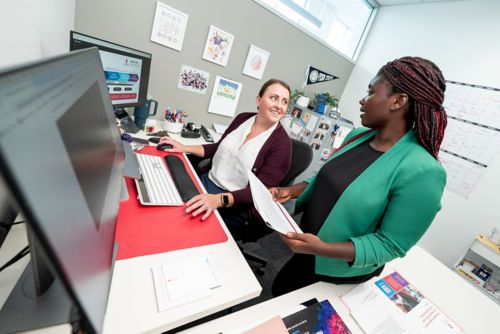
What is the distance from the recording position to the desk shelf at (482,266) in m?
1.97

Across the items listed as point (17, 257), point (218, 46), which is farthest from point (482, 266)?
point (17, 257)

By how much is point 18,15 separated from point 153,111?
109 centimetres

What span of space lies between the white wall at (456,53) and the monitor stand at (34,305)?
10.0ft

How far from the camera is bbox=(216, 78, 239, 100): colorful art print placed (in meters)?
1.96

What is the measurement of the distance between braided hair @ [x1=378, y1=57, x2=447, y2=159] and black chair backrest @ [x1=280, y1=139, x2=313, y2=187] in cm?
66

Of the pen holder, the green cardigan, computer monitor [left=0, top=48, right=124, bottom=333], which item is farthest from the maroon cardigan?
computer monitor [left=0, top=48, right=124, bottom=333]

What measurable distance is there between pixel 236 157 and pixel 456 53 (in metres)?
2.58

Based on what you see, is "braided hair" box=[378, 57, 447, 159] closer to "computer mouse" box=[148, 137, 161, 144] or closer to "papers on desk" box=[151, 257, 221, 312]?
"papers on desk" box=[151, 257, 221, 312]

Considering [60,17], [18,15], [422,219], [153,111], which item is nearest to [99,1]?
[60,17]

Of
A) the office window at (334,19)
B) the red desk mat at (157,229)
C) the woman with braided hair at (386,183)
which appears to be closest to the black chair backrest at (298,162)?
the woman with braided hair at (386,183)

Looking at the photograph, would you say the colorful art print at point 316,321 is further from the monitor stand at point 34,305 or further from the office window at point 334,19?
the office window at point 334,19

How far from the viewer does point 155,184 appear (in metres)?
0.93

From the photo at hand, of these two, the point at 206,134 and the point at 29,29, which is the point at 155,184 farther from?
the point at 206,134

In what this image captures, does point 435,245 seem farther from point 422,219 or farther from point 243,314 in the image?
point 243,314
